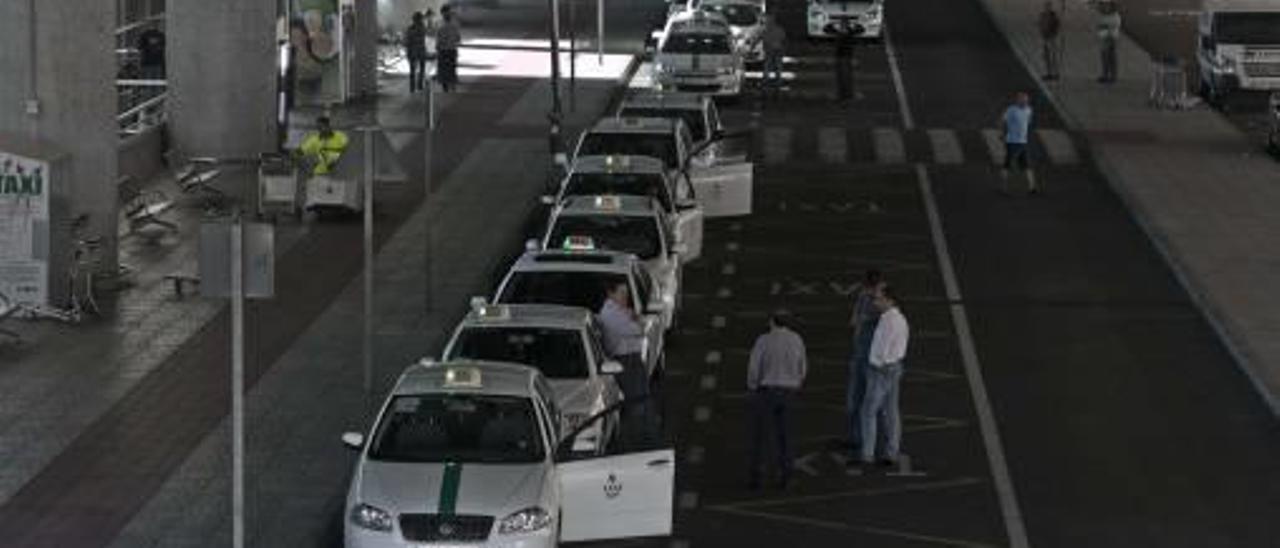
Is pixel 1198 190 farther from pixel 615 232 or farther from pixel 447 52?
pixel 447 52

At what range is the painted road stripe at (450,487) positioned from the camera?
1820cm

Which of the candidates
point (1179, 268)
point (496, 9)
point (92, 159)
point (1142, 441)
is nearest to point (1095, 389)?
point (1142, 441)

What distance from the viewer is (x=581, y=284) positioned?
25.7 meters

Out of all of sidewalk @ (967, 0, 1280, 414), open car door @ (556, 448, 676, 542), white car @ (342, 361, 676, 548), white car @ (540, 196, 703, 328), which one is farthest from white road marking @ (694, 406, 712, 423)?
open car door @ (556, 448, 676, 542)

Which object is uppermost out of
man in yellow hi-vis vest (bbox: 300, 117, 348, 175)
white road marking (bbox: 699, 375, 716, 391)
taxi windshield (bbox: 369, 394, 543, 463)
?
man in yellow hi-vis vest (bbox: 300, 117, 348, 175)

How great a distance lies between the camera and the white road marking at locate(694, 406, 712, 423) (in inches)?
981

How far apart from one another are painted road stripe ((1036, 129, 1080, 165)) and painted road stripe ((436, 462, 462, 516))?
27612 mm

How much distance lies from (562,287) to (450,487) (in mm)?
7402

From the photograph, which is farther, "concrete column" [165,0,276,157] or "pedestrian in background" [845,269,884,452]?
"concrete column" [165,0,276,157]

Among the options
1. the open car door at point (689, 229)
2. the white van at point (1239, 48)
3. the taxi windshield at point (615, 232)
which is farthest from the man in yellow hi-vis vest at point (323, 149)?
the white van at point (1239, 48)

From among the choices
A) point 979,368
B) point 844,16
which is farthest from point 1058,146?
point 979,368

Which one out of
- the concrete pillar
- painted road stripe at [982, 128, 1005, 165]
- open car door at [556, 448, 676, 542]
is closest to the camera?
open car door at [556, 448, 676, 542]

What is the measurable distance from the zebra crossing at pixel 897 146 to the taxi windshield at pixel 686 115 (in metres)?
4.47

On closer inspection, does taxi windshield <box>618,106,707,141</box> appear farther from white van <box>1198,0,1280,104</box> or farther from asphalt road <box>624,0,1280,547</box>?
white van <box>1198,0,1280,104</box>
